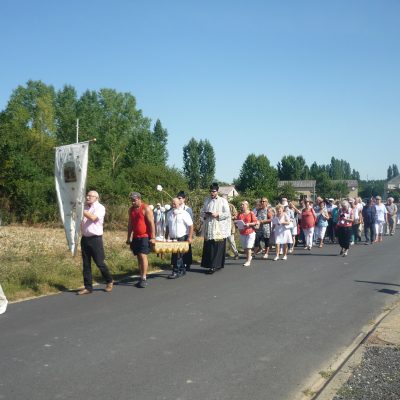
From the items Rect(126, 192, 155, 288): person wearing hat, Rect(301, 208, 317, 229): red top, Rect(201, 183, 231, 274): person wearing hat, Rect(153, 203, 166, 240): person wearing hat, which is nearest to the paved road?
Rect(126, 192, 155, 288): person wearing hat

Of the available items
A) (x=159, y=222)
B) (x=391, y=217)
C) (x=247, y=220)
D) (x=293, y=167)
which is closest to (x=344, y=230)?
(x=247, y=220)

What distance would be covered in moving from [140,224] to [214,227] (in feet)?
8.21

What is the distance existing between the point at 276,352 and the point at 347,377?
0.99 metres

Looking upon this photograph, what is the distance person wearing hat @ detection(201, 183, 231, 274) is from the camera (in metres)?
11.9

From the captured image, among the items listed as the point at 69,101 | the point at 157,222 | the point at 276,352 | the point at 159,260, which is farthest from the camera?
the point at 69,101

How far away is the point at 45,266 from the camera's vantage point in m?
11.1

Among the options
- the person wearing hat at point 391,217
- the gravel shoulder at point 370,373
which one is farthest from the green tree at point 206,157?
the gravel shoulder at point 370,373

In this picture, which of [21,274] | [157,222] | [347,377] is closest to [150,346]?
[347,377]

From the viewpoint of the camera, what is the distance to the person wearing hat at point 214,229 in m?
11.9

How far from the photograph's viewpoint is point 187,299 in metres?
8.73

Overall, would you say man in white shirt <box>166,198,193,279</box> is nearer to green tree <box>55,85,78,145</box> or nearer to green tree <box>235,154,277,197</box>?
green tree <box>55,85,78,145</box>

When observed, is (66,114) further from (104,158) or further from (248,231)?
(248,231)

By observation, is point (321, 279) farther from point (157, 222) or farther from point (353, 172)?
point (353, 172)

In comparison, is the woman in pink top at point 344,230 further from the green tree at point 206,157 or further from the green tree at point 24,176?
the green tree at point 206,157
